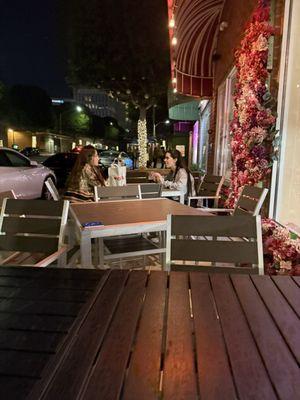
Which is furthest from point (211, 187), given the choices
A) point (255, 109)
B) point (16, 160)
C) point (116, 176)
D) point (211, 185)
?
point (16, 160)

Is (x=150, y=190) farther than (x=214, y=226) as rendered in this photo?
Yes

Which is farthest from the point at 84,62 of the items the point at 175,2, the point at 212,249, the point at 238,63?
the point at 212,249

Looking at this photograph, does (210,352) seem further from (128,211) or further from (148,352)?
(128,211)

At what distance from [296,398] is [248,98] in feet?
11.1

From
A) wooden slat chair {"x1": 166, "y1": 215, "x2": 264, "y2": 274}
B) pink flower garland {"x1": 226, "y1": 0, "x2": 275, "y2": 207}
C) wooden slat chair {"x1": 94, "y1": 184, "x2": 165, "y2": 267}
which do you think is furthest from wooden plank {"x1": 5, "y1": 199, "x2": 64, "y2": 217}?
pink flower garland {"x1": 226, "y1": 0, "x2": 275, "y2": 207}

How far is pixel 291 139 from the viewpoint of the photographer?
3406 millimetres

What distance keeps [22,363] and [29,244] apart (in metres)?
1.59

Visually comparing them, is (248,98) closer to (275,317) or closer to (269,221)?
(269,221)

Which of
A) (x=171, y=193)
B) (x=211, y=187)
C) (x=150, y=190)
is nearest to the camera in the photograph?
(x=150, y=190)

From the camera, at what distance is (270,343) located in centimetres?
116

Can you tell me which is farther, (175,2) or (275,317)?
(175,2)

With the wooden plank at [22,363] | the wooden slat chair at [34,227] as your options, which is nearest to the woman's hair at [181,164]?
the wooden slat chair at [34,227]

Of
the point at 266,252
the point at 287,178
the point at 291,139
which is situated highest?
the point at 291,139

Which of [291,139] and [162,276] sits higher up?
[291,139]
